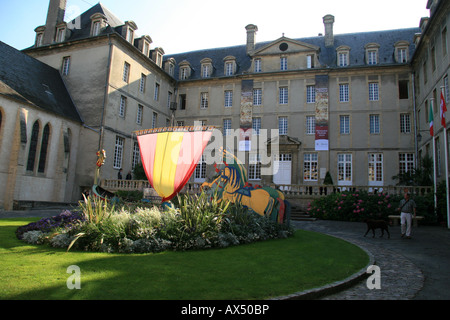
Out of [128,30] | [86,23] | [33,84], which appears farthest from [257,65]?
[33,84]

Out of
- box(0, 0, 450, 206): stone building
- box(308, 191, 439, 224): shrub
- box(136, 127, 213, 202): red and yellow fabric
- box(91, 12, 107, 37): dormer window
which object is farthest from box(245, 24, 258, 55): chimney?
box(136, 127, 213, 202): red and yellow fabric

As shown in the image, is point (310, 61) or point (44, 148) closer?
point (44, 148)

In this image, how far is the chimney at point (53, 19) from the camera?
84.6ft

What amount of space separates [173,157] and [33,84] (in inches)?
606

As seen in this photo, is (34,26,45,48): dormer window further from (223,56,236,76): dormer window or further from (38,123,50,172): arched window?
(223,56,236,76): dormer window

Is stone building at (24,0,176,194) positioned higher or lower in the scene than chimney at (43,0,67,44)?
lower

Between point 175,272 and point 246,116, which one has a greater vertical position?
point 246,116

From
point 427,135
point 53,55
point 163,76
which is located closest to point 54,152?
point 53,55

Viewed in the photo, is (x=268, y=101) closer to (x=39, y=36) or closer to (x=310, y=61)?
(x=310, y=61)

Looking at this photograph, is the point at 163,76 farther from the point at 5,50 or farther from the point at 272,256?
the point at 272,256

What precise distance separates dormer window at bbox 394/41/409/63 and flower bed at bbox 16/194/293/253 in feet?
72.2

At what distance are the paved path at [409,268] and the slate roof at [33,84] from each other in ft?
61.0

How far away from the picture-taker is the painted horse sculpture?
1082 centimetres

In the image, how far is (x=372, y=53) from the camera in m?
25.8
